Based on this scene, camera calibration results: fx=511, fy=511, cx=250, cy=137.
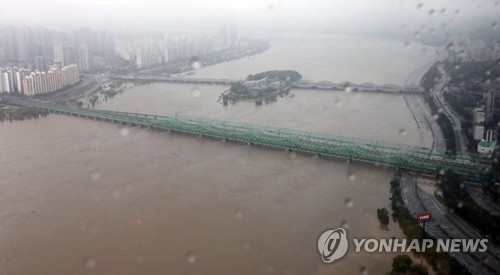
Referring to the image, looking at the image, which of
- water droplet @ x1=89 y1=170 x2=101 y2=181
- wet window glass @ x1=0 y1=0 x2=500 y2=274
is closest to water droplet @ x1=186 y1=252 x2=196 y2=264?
wet window glass @ x1=0 y1=0 x2=500 y2=274

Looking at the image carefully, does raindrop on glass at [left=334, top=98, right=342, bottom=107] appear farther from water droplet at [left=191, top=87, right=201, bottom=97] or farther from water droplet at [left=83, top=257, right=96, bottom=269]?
water droplet at [left=83, top=257, right=96, bottom=269]

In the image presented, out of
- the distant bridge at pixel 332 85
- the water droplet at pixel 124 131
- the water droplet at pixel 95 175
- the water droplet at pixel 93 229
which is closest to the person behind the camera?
the water droplet at pixel 93 229

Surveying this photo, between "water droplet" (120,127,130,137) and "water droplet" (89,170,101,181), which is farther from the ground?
"water droplet" (120,127,130,137)

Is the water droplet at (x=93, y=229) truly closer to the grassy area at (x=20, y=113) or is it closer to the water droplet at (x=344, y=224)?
the water droplet at (x=344, y=224)

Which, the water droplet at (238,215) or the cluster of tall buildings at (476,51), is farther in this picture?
the cluster of tall buildings at (476,51)

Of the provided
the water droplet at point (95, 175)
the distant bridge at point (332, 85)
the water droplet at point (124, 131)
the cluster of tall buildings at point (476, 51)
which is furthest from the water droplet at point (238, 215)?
the distant bridge at point (332, 85)

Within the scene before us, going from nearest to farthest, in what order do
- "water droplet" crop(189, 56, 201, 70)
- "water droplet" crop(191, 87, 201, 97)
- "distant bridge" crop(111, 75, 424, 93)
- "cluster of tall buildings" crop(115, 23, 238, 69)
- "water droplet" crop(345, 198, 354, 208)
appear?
"water droplet" crop(345, 198, 354, 208) → "distant bridge" crop(111, 75, 424, 93) → "water droplet" crop(191, 87, 201, 97) → "cluster of tall buildings" crop(115, 23, 238, 69) → "water droplet" crop(189, 56, 201, 70)

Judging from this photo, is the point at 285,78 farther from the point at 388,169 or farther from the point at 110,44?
the point at 110,44
